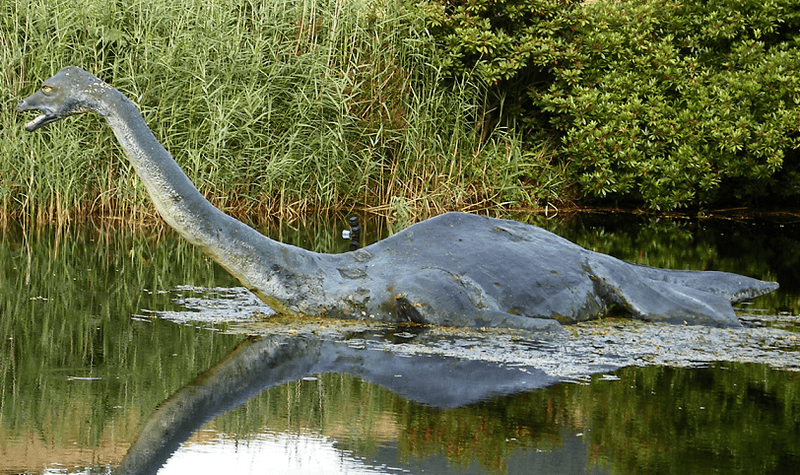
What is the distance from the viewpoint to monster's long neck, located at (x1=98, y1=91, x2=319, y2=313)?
19.7ft

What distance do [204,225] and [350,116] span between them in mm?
7088

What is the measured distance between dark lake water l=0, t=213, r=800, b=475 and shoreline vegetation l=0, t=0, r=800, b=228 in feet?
16.7

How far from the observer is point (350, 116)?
13156 millimetres

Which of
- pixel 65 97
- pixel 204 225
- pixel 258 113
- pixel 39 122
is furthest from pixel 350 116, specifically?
pixel 39 122

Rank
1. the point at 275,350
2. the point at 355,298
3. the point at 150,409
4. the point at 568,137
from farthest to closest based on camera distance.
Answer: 1. the point at 568,137
2. the point at 355,298
3. the point at 275,350
4. the point at 150,409

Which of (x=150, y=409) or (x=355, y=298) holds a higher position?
(x=355, y=298)

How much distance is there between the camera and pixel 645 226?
45.2ft

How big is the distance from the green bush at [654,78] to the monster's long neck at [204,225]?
8178mm

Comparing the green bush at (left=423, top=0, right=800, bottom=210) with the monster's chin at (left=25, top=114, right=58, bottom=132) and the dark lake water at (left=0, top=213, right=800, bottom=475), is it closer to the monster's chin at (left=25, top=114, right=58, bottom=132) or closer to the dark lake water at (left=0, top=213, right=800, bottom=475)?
the dark lake water at (left=0, top=213, right=800, bottom=475)

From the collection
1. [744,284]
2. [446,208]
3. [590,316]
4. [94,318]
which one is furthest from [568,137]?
[94,318]

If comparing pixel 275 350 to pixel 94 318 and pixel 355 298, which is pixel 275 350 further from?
pixel 94 318

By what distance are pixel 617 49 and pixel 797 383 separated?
9.89 m

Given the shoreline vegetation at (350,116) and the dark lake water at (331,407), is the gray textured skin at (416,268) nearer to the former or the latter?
the dark lake water at (331,407)

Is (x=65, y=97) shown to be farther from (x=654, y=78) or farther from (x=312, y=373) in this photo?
(x=654, y=78)
